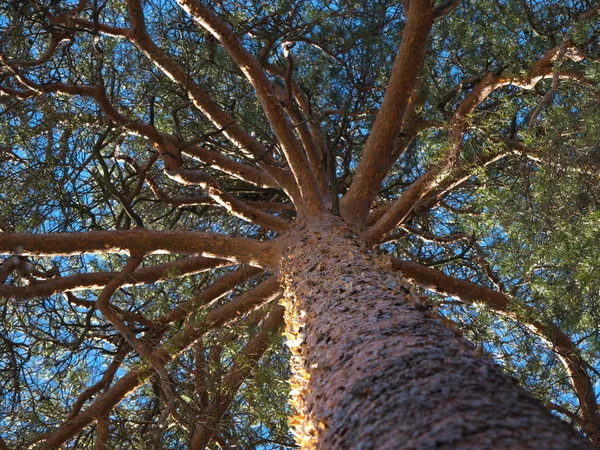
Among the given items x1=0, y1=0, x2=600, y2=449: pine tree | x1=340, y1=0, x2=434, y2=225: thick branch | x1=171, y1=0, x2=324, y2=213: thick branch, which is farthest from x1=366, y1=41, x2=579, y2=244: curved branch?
x1=171, y1=0, x2=324, y2=213: thick branch

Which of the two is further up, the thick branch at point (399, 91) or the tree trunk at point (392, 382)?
the thick branch at point (399, 91)

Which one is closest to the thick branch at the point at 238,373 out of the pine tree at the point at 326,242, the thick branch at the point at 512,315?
the pine tree at the point at 326,242

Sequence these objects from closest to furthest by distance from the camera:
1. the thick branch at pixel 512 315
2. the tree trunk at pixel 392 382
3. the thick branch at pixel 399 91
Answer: the tree trunk at pixel 392 382
the thick branch at pixel 512 315
the thick branch at pixel 399 91

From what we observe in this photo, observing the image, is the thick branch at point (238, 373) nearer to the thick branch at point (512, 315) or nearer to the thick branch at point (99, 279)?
the thick branch at point (99, 279)

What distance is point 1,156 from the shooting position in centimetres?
519

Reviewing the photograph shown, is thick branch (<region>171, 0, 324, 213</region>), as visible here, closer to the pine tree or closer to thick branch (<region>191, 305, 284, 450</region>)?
the pine tree

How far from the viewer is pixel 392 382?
143 cm

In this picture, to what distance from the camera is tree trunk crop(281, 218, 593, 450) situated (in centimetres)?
111

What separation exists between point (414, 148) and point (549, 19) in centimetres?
193

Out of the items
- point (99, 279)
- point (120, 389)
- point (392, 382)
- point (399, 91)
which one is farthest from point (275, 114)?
point (392, 382)

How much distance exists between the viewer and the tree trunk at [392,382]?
1109 millimetres

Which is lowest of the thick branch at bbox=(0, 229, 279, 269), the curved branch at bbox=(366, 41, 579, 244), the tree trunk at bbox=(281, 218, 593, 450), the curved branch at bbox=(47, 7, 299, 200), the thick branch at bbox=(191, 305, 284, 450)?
the tree trunk at bbox=(281, 218, 593, 450)

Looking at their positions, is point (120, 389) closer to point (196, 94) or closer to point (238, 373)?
point (238, 373)

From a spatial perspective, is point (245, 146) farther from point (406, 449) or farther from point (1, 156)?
point (406, 449)
